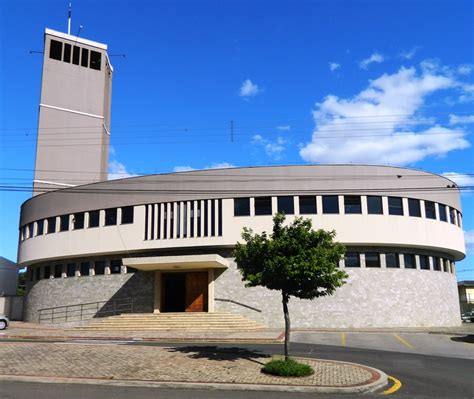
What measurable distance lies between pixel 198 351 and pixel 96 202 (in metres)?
20.4

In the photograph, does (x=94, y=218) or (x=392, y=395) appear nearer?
(x=392, y=395)

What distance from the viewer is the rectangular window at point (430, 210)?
31406 mm

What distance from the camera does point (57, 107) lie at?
45.3 meters

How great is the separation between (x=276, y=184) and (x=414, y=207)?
8832mm

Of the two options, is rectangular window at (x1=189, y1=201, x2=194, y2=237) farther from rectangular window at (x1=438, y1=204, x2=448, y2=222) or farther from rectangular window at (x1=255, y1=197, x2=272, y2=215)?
rectangular window at (x1=438, y1=204, x2=448, y2=222)

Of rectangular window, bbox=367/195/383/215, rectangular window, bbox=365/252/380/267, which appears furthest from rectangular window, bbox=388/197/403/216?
rectangular window, bbox=365/252/380/267

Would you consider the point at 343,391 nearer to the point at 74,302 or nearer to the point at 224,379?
the point at 224,379

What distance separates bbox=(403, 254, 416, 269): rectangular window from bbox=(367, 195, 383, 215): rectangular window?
3466 mm

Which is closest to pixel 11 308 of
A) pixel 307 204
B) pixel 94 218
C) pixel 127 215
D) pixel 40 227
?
pixel 40 227

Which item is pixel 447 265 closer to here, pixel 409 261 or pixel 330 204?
pixel 409 261

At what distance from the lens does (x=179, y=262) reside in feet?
94.8

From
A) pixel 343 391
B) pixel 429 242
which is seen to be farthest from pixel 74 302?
pixel 343 391

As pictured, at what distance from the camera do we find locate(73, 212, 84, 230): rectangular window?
34.5 meters

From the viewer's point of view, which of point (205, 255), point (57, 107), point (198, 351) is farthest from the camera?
point (57, 107)
